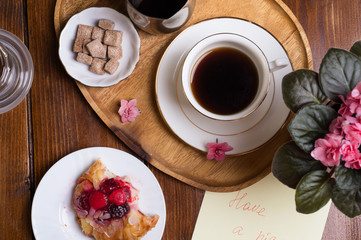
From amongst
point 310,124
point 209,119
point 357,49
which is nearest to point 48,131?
point 209,119

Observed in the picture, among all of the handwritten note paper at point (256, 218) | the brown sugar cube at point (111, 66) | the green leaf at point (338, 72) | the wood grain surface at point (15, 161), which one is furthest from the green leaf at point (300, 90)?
the wood grain surface at point (15, 161)

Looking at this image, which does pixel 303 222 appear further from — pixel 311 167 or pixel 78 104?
pixel 78 104

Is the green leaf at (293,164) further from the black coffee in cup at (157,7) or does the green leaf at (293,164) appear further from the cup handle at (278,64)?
the black coffee in cup at (157,7)

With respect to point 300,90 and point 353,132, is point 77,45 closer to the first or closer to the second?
point 300,90

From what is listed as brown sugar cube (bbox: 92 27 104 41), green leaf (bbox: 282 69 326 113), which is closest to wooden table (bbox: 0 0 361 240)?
brown sugar cube (bbox: 92 27 104 41)

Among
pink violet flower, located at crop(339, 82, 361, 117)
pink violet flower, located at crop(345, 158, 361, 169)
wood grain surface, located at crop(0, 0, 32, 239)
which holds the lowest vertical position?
wood grain surface, located at crop(0, 0, 32, 239)

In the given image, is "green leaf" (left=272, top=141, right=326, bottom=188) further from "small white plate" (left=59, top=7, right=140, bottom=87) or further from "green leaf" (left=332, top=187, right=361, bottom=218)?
"small white plate" (left=59, top=7, right=140, bottom=87)
